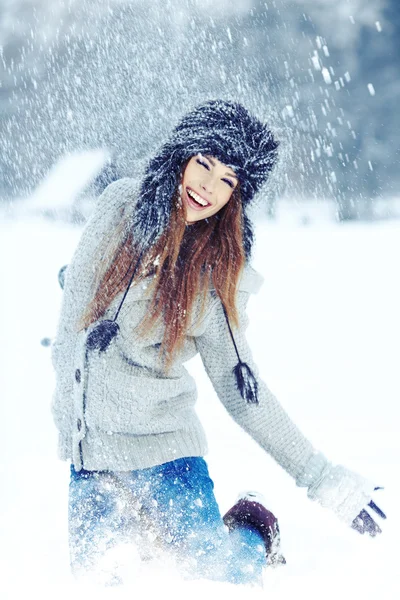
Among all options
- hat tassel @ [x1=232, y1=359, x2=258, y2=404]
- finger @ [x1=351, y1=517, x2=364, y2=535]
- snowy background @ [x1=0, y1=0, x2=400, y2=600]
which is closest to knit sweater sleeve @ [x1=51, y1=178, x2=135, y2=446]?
hat tassel @ [x1=232, y1=359, x2=258, y2=404]

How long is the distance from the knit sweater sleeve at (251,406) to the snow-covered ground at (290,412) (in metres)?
0.26

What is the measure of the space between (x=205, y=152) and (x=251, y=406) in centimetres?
74

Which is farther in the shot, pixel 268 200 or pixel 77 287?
pixel 268 200

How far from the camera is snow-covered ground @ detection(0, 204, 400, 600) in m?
1.52

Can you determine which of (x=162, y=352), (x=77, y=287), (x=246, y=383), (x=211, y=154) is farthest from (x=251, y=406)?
(x=211, y=154)

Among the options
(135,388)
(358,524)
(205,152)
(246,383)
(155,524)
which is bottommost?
(155,524)

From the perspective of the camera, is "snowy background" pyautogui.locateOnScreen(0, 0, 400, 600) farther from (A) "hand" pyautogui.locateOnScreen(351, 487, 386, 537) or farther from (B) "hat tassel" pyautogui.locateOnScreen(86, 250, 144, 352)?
(B) "hat tassel" pyautogui.locateOnScreen(86, 250, 144, 352)

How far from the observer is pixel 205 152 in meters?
1.46

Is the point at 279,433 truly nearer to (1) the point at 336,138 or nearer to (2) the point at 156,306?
(2) the point at 156,306

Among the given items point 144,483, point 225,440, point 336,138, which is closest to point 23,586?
point 144,483

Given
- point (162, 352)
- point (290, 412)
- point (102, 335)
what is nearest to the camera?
point (102, 335)

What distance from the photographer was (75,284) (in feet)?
4.88

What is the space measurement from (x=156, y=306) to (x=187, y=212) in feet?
0.90

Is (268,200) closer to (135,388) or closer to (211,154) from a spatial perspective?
(211,154)
